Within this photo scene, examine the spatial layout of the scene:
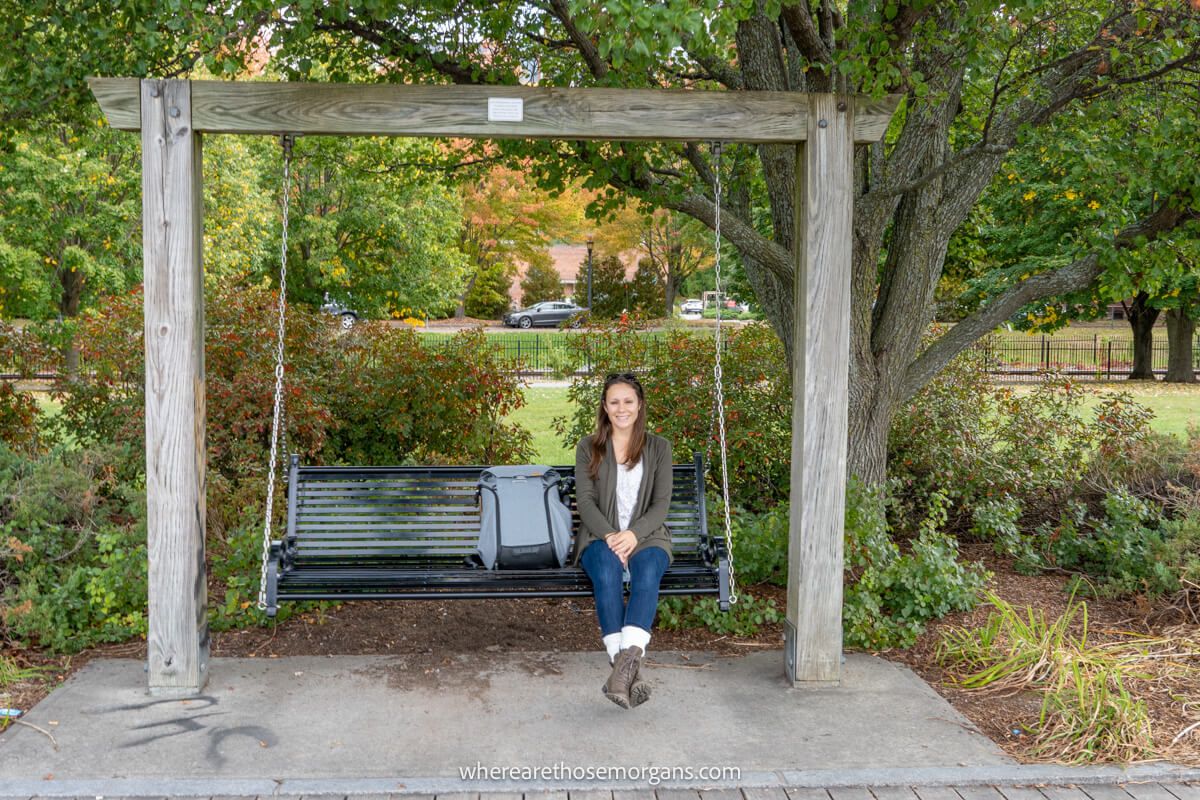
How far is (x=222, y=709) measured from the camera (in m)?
4.80

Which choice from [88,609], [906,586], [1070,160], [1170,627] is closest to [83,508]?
[88,609]

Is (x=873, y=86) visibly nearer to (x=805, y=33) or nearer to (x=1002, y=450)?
(x=805, y=33)

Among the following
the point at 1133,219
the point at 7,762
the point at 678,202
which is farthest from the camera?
the point at 1133,219

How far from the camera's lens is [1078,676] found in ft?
15.5

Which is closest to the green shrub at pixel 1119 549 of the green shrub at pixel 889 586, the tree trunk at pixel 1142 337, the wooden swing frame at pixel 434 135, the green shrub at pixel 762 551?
the green shrub at pixel 889 586

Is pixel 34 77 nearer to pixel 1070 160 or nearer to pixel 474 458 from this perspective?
pixel 474 458

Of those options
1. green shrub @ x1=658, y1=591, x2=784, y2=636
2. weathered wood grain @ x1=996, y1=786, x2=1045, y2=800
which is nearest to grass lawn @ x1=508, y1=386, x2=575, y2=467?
green shrub @ x1=658, y1=591, x2=784, y2=636

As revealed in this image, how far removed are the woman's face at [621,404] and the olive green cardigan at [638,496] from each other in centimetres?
15

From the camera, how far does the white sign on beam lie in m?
4.94

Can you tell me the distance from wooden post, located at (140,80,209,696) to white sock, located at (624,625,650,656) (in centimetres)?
195

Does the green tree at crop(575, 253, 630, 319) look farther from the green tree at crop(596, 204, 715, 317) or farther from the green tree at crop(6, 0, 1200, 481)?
the green tree at crop(6, 0, 1200, 481)

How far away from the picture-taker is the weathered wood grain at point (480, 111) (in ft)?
16.0

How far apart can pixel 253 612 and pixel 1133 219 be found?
665 centimetres

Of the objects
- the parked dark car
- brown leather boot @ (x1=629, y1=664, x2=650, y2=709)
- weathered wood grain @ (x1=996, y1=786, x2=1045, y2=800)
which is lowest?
weathered wood grain @ (x1=996, y1=786, x2=1045, y2=800)
